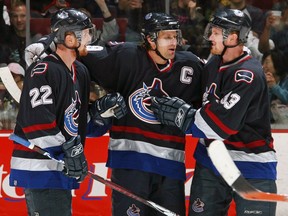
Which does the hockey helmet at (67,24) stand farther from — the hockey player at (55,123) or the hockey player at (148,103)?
the hockey player at (148,103)

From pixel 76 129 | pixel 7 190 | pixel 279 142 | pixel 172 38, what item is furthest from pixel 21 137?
pixel 279 142

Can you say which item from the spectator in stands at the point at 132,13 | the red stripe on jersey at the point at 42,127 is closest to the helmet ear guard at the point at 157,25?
the red stripe on jersey at the point at 42,127

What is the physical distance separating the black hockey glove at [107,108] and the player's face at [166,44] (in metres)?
0.29

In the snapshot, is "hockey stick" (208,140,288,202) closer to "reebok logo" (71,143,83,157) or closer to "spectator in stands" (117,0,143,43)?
"reebok logo" (71,143,83,157)

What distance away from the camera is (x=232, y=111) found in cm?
405

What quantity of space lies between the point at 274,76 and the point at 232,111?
1772mm

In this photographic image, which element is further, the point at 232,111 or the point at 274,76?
the point at 274,76

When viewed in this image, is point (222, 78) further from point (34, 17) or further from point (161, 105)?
point (34, 17)

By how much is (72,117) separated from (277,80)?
6.88 ft

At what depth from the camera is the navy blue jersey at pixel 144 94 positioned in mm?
4344

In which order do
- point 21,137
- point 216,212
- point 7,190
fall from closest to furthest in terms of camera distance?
point 21,137 → point 216,212 → point 7,190

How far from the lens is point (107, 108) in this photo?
4223 mm

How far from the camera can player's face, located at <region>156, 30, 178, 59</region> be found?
430cm

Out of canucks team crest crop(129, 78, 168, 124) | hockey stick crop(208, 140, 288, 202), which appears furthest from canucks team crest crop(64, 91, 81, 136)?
hockey stick crop(208, 140, 288, 202)
